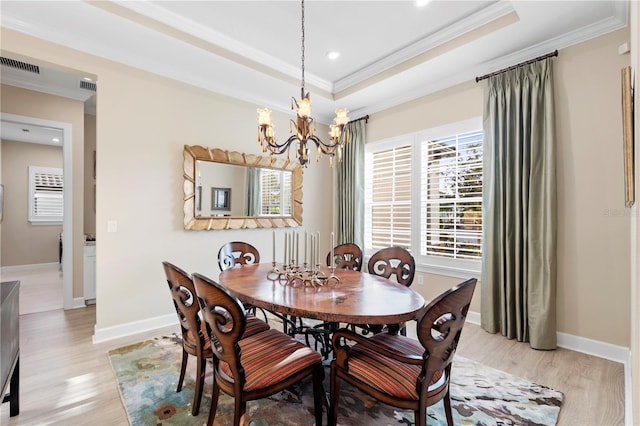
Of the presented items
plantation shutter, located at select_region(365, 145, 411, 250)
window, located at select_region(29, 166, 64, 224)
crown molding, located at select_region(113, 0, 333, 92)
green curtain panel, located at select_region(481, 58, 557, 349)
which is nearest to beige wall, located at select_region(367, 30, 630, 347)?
green curtain panel, located at select_region(481, 58, 557, 349)

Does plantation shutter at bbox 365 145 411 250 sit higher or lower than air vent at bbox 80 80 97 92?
lower

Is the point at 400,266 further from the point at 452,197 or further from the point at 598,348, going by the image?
the point at 598,348

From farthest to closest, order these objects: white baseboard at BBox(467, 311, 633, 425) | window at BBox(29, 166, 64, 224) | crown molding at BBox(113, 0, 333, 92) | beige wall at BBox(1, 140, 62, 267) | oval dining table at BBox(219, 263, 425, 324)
→ window at BBox(29, 166, 64, 224), beige wall at BBox(1, 140, 62, 267), crown molding at BBox(113, 0, 333, 92), white baseboard at BBox(467, 311, 633, 425), oval dining table at BBox(219, 263, 425, 324)

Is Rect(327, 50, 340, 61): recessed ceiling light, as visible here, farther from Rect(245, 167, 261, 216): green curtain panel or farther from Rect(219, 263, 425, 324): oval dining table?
Rect(219, 263, 425, 324): oval dining table

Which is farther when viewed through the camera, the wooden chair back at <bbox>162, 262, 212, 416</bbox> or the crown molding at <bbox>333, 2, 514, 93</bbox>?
the crown molding at <bbox>333, 2, 514, 93</bbox>

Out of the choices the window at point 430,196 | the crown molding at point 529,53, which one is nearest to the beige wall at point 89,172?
the window at point 430,196

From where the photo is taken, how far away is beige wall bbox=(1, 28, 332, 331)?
9.73 feet

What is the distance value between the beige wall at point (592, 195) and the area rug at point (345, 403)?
1.07 metres

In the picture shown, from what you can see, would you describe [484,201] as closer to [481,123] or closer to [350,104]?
[481,123]

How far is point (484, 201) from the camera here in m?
3.26

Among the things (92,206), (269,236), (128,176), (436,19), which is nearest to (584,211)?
(436,19)

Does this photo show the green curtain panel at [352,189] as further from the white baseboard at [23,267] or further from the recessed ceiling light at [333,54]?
the white baseboard at [23,267]

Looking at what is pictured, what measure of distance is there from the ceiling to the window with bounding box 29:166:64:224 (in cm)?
433

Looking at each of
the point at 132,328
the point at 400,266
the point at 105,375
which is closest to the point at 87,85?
the point at 132,328
